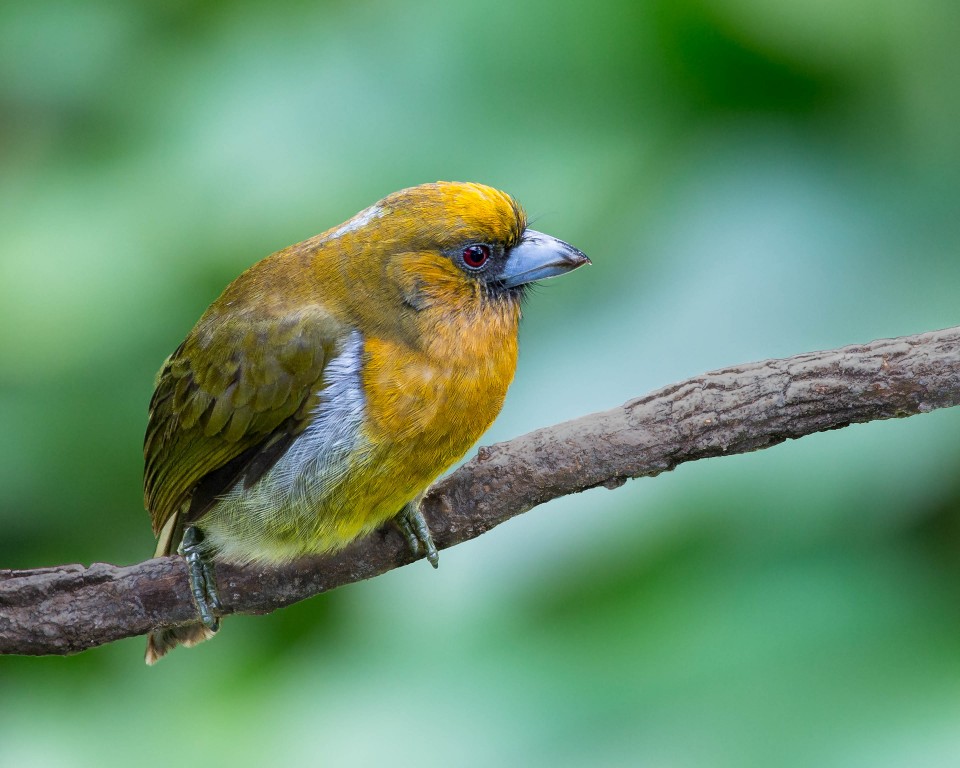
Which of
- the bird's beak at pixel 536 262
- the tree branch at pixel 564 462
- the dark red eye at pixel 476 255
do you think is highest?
the dark red eye at pixel 476 255

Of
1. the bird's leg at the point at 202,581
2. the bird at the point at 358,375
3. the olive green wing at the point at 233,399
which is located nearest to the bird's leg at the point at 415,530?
the bird at the point at 358,375

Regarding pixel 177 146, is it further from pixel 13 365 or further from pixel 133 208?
pixel 13 365

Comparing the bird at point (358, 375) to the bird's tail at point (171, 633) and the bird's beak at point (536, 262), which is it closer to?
the bird's beak at point (536, 262)

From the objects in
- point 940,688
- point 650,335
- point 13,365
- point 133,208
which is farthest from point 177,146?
point 940,688

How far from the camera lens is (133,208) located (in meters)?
4.07

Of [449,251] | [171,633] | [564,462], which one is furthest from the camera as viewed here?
[171,633]

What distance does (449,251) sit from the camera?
8.00 feet

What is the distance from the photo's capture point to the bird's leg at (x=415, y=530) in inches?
97.3

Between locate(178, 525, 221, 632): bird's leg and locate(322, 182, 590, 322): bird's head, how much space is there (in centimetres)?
61

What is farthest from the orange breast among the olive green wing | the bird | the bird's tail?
the bird's tail

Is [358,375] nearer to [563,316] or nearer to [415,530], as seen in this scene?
[415,530]

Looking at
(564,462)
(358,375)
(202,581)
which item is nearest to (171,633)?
(202,581)

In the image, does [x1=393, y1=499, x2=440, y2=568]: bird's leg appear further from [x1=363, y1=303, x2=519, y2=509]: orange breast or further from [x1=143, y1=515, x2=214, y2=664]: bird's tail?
[x1=143, y1=515, x2=214, y2=664]: bird's tail

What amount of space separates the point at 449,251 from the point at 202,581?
0.80 meters
